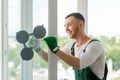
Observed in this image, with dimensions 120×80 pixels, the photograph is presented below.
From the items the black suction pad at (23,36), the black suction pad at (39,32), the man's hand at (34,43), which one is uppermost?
the black suction pad at (39,32)

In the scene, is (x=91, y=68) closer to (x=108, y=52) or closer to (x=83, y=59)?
(x=83, y=59)

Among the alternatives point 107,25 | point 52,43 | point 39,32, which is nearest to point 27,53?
point 39,32

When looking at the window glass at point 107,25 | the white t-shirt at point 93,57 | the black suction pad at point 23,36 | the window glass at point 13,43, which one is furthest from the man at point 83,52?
the window glass at point 107,25

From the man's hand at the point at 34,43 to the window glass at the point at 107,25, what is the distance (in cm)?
119

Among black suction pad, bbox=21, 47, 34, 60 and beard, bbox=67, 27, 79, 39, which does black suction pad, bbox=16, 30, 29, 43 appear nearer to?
black suction pad, bbox=21, 47, 34, 60

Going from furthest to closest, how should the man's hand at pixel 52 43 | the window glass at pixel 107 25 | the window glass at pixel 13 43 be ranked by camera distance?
the window glass at pixel 107 25 → the window glass at pixel 13 43 → the man's hand at pixel 52 43

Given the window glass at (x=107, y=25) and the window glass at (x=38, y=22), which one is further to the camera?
the window glass at (x=107, y=25)

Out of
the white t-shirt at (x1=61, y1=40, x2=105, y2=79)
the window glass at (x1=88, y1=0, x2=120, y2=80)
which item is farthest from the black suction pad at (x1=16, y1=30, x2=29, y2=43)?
the window glass at (x1=88, y1=0, x2=120, y2=80)

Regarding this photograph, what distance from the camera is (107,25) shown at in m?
2.72

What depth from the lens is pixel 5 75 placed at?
1918mm

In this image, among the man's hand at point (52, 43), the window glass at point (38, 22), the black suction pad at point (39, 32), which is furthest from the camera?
the window glass at point (38, 22)

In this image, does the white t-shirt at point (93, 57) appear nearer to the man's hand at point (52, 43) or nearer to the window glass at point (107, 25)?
the man's hand at point (52, 43)

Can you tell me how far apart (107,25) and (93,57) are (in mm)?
1119

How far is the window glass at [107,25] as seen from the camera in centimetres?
271
